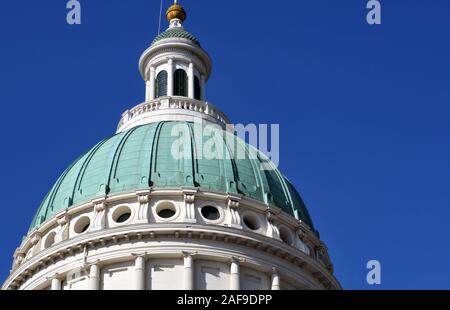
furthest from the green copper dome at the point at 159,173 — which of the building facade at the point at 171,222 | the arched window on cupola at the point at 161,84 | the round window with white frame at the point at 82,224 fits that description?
the arched window on cupola at the point at 161,84

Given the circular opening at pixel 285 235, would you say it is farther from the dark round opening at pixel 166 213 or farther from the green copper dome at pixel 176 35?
the green copper dome at pixel 176 35

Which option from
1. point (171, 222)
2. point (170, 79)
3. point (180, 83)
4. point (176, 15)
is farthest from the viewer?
point (176, 15)

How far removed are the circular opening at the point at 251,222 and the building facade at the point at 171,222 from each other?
0.05 metres

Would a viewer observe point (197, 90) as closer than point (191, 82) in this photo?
No

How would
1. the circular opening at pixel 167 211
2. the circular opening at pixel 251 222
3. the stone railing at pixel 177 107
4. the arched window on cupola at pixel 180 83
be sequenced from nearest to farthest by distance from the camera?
the circular opening at pixel 167 211
the circular opening at pixel 251 222
the stone railing at pixel 177 107
the arched window on cupola at pixel 180 83

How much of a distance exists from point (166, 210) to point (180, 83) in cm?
1468

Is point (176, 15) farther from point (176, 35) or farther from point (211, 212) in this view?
point (211, 212)

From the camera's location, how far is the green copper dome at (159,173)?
3091 inches

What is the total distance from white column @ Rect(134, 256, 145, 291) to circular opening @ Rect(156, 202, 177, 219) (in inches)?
126

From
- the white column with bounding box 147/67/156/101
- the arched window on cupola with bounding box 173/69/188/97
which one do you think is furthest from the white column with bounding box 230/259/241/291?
the white column with bounding box 147/67/156/101

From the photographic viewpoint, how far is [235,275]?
74.8 metres

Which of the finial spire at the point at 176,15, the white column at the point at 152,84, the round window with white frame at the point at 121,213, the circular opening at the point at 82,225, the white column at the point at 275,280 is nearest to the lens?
the white column at the point at 275,280

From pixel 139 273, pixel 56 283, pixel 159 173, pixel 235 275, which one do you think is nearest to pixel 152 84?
pixel 159 173
